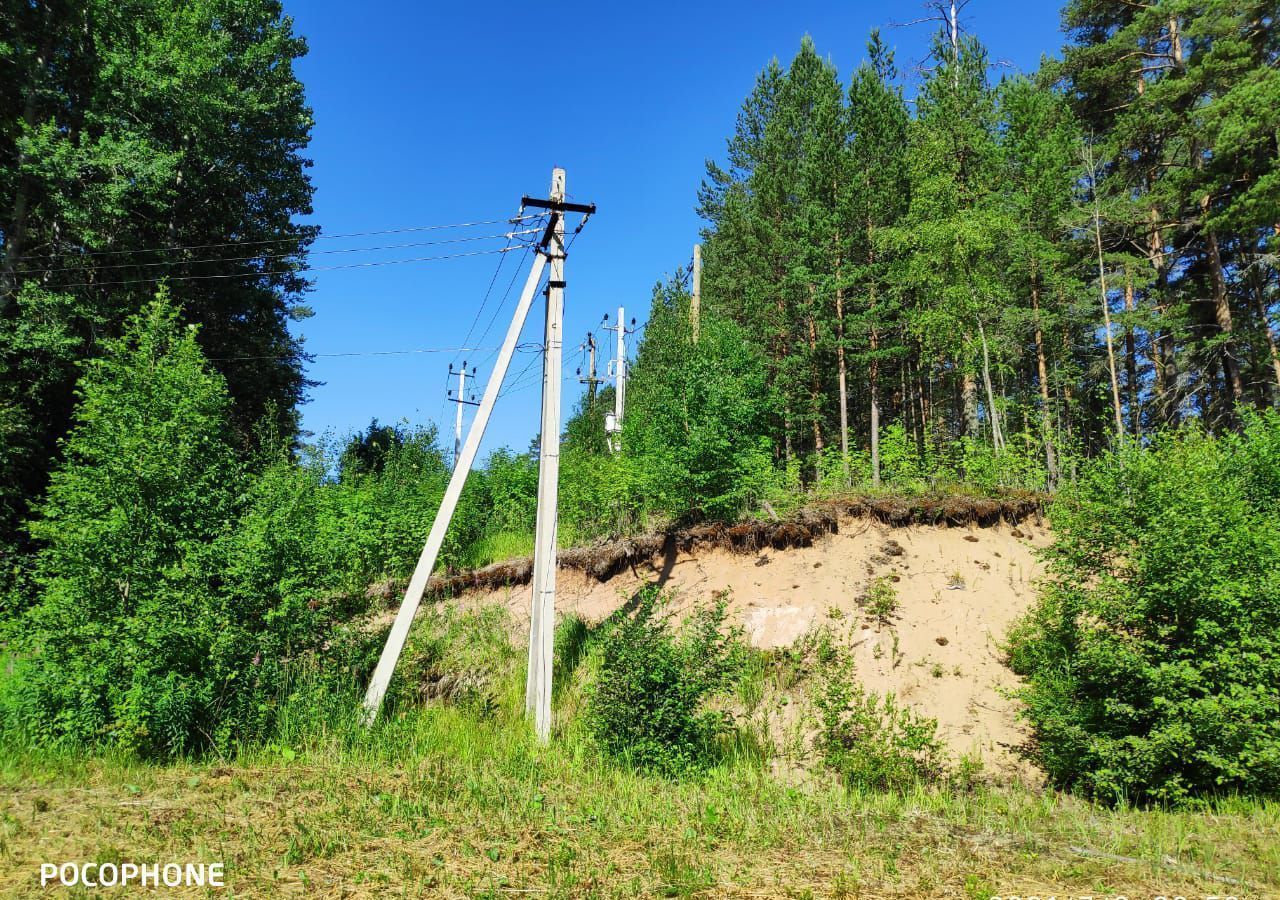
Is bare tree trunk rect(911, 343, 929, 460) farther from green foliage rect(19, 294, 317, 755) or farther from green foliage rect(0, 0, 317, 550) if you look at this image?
green foliage rect(19, 294, 317, 755)

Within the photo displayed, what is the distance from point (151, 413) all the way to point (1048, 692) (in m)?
12.5

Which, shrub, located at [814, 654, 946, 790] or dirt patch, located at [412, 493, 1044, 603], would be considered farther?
dirt patch, located at [412, 493, 1044, 603]

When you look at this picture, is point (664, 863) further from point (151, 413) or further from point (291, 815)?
point (151, 413)

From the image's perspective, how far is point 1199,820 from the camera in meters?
6.15

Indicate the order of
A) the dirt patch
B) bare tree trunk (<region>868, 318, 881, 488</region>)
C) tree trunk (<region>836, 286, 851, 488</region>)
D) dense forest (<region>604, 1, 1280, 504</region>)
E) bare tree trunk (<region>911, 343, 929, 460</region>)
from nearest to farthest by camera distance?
1. the dirt patch
2. dense forest (<region>604, 1, 1280, 504</region>)
3. bare tree trunk (<region>868, 318, 881, 488</region>)
4. tree trunk (<region>836, 286, 851, 488</region>)
5. bare tree trunk (<region>911, 343, 929, 460</region>)

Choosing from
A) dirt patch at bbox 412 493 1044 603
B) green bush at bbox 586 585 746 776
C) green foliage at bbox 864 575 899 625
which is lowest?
green bush at bbox 586 585 746 776

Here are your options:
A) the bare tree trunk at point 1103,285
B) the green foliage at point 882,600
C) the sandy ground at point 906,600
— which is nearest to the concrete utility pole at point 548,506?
the sandy ground at point 906,600

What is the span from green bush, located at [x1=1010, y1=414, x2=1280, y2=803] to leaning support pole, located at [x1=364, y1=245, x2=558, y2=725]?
798 centimetres

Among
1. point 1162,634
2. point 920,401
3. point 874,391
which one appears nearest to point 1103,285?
point 874,391

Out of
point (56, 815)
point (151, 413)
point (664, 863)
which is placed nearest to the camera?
point (664, 863)

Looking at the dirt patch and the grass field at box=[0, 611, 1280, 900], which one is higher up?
the dirt patch

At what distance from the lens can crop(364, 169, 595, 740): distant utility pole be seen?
845cm

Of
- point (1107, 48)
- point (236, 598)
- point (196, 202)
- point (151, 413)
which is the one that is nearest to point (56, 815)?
point (236, 598)

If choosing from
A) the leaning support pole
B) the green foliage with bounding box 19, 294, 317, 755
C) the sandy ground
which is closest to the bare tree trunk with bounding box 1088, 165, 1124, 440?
the sandy ground
